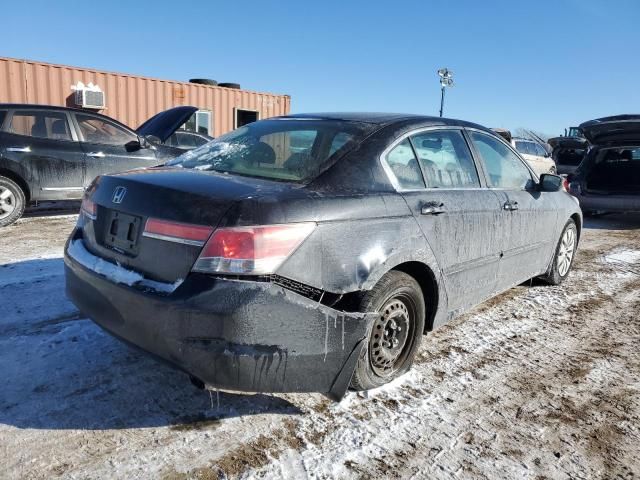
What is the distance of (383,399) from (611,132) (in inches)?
302

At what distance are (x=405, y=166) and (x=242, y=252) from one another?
1253mm

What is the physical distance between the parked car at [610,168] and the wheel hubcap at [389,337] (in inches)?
274

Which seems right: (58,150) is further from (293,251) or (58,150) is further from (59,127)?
(293,251)

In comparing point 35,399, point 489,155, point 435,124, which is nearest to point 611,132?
point 489,155

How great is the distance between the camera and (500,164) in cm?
390

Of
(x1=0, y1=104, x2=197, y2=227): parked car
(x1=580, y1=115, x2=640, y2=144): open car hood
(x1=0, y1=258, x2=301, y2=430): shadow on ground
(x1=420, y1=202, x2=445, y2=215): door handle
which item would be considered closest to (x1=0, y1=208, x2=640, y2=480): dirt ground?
(x1=0, y1=258, x2=301, y2=430): shadow on ground

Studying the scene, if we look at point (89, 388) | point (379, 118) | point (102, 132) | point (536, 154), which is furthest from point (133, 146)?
point (536, 154)

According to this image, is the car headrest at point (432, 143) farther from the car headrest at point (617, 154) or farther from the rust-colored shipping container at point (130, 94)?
the rust-colored shipping container at point (130, 94)

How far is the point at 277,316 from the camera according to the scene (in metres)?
2.11

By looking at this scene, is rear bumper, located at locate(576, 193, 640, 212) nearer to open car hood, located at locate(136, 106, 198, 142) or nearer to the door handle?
open car hood, located at locate(136, 106, 198, 142)

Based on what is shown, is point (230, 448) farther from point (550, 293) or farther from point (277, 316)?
point (550, 293)

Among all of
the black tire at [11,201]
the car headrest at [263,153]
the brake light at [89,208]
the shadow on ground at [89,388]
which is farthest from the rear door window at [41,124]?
the car headrest at [263,153]

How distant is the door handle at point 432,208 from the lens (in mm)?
2820

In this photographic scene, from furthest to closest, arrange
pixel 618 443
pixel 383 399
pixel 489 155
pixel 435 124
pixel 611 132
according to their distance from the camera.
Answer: pixel 611 132
pixel 489 155
pixel 435 124
pixel 383 399
pixel 618 443
